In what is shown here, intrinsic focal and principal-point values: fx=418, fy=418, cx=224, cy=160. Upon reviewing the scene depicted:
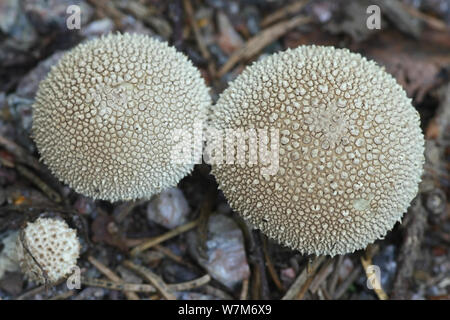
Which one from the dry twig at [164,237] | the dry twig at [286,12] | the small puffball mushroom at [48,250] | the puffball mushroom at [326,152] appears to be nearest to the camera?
the puffball mushroom at [326,152]

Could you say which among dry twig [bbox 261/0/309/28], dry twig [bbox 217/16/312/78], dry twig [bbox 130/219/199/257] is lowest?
dry twig [bbox 130/219/199/257]

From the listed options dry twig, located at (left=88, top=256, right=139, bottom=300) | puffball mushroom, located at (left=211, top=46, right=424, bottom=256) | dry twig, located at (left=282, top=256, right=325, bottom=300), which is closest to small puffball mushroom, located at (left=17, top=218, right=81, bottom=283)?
dry twig, located at (left=88, top=256, right=139, bottom=300)

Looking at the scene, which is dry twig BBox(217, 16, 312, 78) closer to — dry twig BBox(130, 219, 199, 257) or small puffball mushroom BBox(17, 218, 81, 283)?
dry twig BBox(130, 219, 199, 257)

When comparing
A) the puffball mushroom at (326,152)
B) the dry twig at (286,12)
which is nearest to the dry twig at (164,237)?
the puffball mushroom at (326,152)

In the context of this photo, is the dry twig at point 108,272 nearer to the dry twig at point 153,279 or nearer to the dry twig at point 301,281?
the dry twig at point 153,279

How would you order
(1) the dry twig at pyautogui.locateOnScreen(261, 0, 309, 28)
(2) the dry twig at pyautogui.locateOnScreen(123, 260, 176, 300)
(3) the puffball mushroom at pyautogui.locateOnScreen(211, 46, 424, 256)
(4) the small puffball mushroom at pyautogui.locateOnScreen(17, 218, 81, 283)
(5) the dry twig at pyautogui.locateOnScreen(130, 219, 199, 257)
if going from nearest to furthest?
1. (3) the puffball mushroom at pyautogui.locateOnScreen(211, 46, 424, 256)
2. (4) the small puffball mushroom at pyautogui.locateOnScreen(17, 218, 81, 283)
3. (2) the dry twig at pyautogui.locateOnScreen(123, 260, 176, 300)
4. (5) the dry twig at pyautogui.locateOnScreen(130, 219, 199, 257)
5. (1) the dry twig at pyautogui.locateOnScreen(261, 0, 309, 28)

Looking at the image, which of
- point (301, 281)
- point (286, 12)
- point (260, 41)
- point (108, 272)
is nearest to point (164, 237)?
point (108, 272)

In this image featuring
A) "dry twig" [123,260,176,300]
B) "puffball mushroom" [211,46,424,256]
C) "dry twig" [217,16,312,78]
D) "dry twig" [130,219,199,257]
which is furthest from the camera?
"dry twig" [217,16,312,78]
